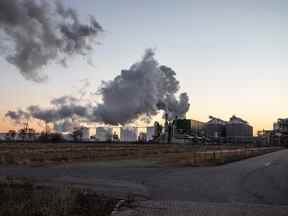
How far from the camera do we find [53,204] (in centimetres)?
997

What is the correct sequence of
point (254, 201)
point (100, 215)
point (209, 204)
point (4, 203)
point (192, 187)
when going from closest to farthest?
point (100, 215), point (4, 203), point (209, 204), point (254, 201), point (192, 187)

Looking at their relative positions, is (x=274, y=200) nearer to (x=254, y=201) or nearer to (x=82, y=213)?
(x=254, y=201)

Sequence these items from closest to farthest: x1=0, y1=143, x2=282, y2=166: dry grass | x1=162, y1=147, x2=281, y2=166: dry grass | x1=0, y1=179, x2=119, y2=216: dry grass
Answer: x1=0, y1=179, x2=119, y2=216: dry grass → x1=162, y1=147, x2=281, y2=166: dry grass → x1=0, y1=143, x2=282, y2=166: dry grass

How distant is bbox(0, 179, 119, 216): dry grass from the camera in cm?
920

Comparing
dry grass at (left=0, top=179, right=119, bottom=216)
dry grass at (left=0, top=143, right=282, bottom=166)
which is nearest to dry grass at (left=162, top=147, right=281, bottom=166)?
dry grass at (left=0, top=143, right=282, bottom=166)

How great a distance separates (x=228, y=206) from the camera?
10711 mm

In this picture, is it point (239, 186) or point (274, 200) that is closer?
point (274, 200)

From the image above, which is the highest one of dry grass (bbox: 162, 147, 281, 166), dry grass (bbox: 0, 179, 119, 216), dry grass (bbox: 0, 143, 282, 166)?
dry grass (bbox: 0, 179, 119, 216)

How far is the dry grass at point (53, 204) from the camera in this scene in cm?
920

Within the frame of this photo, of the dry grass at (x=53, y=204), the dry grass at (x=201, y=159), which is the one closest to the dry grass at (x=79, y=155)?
the dry grass at (x=201, y=159)

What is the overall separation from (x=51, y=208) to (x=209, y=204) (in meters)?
4.31

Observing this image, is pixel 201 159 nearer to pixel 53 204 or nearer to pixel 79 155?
pixel 79 155

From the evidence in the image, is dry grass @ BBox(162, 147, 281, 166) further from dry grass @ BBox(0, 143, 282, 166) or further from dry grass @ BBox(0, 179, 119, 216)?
dry grass @ BBox(0, 179, 119, 216)

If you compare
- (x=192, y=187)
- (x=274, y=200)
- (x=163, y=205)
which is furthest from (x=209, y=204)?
(x=192, y=187)
